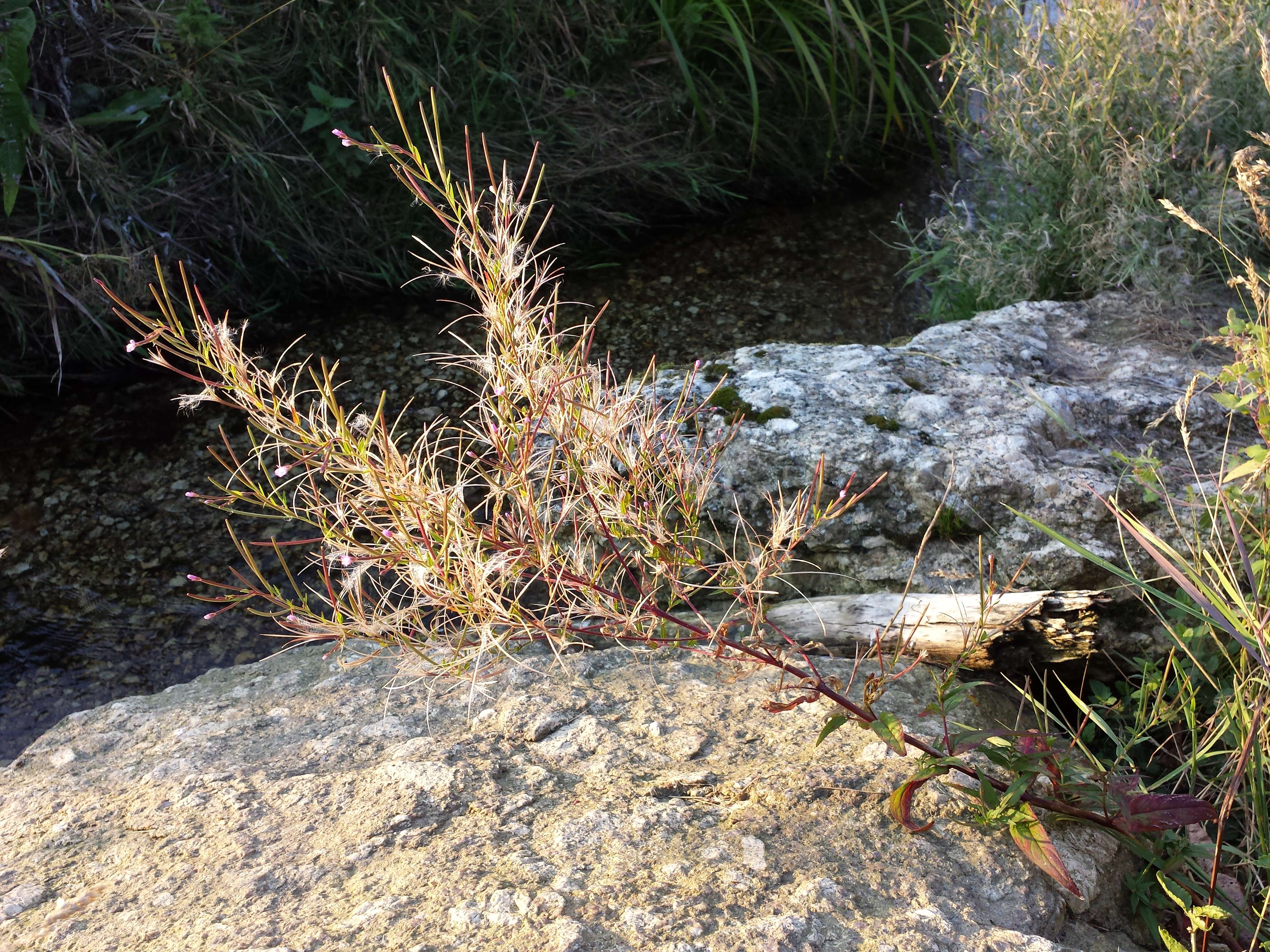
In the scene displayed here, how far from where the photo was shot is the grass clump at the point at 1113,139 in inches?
118

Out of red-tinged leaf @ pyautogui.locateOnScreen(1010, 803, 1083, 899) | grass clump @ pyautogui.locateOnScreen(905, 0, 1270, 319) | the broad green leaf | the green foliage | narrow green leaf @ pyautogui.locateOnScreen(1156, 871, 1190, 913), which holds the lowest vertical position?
narrow green leaf @ pyautogui.locateOnScreen(1156, 871, 1190, 913)

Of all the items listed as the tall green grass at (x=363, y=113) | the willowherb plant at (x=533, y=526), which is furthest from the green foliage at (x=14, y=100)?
the willowherb plant at (x=533, y=526)

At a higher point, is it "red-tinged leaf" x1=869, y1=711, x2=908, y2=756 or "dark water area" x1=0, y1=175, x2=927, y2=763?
"red-tinged leaf" x1=869, y1=711, x2=908, y2=756

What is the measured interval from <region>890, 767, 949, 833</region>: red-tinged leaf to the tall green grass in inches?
110

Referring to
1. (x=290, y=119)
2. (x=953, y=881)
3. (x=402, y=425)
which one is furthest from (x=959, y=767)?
(x=290, y=119)

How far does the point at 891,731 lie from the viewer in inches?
54.6

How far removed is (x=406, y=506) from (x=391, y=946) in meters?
0.58

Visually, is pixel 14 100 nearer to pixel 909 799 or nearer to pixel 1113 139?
pixel 909 799

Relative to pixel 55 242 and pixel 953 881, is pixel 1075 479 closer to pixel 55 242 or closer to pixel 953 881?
pixel 953 881

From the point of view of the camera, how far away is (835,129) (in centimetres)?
414

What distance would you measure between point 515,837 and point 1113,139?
2851mm

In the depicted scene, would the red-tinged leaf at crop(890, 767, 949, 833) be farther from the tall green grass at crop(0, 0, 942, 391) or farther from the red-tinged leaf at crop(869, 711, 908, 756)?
the tall green grass at crop(0, 0, 942, 391)

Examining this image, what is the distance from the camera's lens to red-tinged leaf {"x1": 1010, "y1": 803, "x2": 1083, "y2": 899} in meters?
1.36

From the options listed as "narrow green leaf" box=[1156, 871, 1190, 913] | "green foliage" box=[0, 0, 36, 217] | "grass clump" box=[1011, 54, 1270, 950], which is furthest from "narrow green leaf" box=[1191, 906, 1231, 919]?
"green foliage" box=[0, 0, 36, 217]
